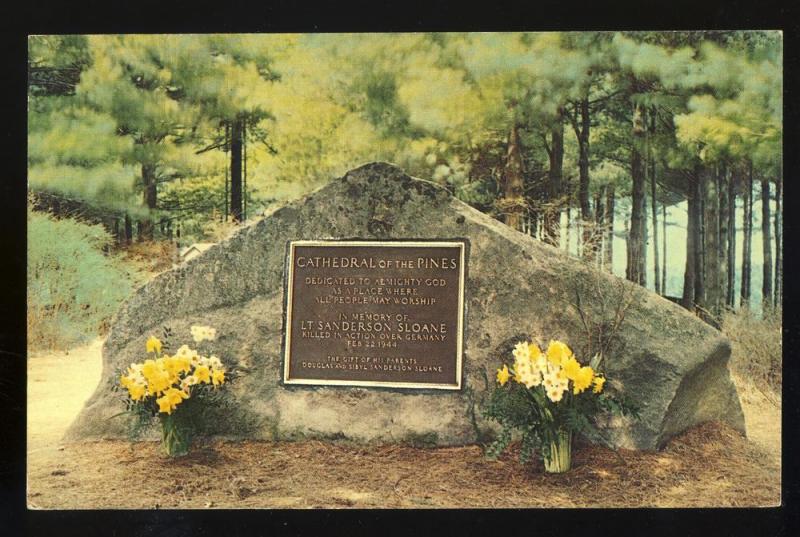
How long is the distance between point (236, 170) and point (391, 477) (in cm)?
400

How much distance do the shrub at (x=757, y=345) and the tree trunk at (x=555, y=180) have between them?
1.97 meters

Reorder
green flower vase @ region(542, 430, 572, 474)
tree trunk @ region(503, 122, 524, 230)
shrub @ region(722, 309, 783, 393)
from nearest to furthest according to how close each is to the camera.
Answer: green flower vase @ region(542, 430, 572, 474) < shrub @ region(722, 309, 783, 393) < tree trunk @ region(503, 122, 524, 230)

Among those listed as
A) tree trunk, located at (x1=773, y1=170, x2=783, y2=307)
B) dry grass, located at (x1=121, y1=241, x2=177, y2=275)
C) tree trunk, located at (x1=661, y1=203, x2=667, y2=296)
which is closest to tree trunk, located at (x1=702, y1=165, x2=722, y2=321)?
tree trunk, located at (x1=661, y1=203, x2=667, y2=296)

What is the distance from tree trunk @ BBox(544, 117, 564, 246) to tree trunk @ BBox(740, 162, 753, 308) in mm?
1836

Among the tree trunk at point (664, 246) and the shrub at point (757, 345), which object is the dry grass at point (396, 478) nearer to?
the shrub at point (757, 345)

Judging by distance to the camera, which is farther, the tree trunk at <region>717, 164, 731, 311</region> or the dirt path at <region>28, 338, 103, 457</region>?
the tree trunk at <region>717, 164, 731, 311</region>

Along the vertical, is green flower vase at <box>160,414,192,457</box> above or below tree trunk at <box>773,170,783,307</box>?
below

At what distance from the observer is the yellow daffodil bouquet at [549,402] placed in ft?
16.1

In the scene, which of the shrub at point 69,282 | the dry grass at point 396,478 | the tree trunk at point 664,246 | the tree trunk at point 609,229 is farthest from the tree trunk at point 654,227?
the shrub at point 69,282

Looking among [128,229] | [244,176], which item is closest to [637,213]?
[244,176]

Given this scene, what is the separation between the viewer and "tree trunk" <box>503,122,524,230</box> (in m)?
7.58

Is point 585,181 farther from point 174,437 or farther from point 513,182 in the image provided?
point 174,437

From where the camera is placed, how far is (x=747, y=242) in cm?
675

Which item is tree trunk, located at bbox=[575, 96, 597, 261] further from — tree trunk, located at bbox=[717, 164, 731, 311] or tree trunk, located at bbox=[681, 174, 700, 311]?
tree trunk, located at bbox=[717, 164, 731, 311]
